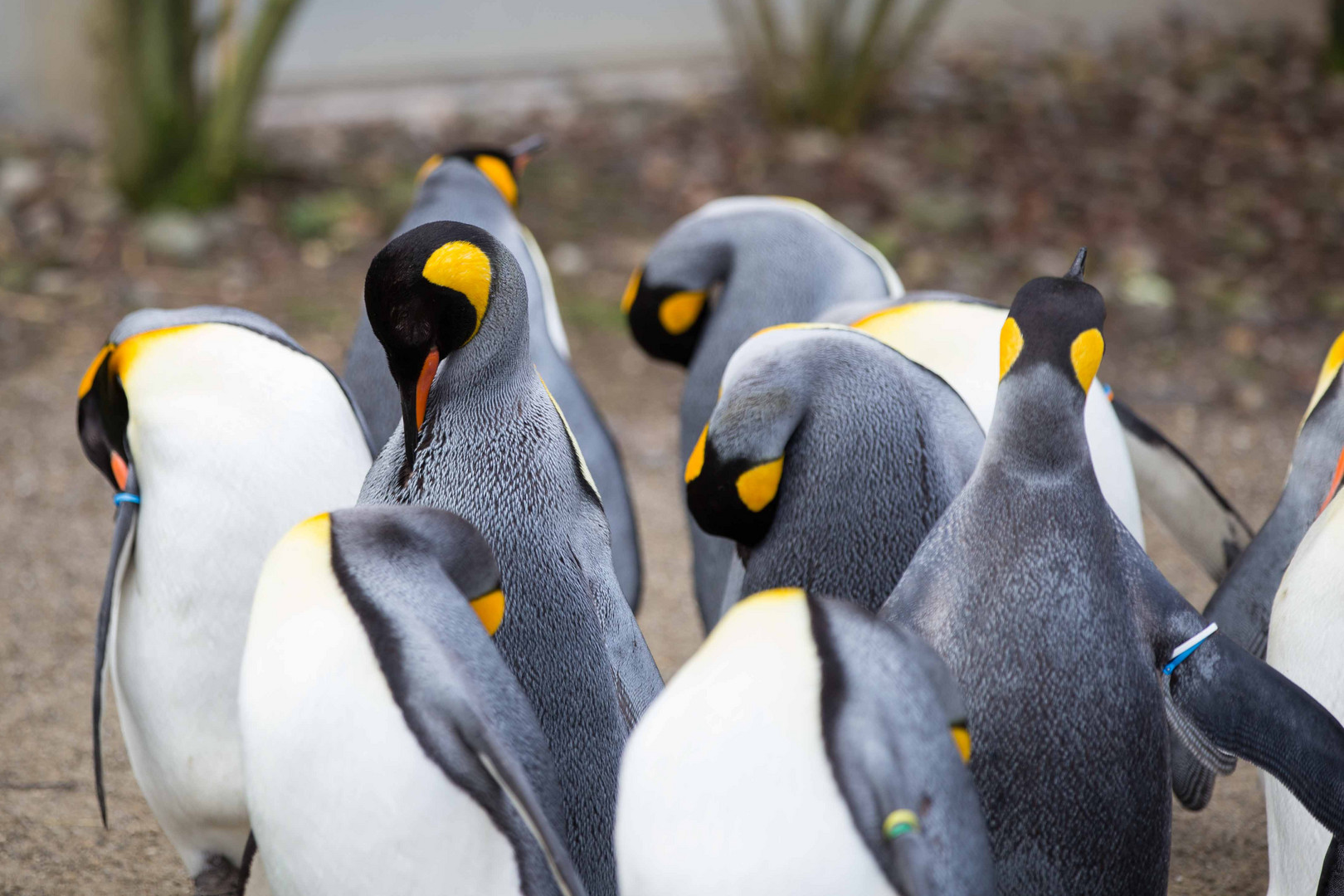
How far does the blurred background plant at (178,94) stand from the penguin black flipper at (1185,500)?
344 centimetres

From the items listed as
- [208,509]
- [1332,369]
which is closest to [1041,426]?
[1332,369]

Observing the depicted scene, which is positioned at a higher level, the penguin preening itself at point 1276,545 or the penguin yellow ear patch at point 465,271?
the penguin yellow ear patch at point 465,271

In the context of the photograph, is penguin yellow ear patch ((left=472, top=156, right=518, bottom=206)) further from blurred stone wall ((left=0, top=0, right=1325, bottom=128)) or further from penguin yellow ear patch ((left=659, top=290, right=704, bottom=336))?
blurred stone wall ((left=0, top=0, right=1325, bottom=128))

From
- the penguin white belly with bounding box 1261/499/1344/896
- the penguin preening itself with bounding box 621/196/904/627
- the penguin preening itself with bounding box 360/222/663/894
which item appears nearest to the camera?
the penguin preening itself with bounding box 360/222/663/894

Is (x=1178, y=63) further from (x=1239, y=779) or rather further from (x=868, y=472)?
(x=868, y=472)

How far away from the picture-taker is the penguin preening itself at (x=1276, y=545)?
170cm

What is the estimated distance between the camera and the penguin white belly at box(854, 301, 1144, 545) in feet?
5.84

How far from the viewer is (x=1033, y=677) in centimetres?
125

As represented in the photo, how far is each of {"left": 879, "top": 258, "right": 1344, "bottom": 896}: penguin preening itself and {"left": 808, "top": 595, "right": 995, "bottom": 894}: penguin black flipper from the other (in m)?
Result: 0.21

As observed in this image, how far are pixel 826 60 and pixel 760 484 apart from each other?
4.24m

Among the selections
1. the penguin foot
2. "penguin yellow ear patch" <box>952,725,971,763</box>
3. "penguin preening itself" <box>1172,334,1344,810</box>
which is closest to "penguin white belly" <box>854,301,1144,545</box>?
"penguin preening itself" <box>1172,334,1344,810</box>

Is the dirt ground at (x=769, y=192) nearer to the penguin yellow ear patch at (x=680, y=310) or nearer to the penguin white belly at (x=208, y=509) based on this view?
the penguin white belly at (x=208, y=509)

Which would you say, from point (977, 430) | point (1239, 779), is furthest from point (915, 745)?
point (1239, 779)

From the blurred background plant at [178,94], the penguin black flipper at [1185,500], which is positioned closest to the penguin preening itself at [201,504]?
the penguin black flipper at [1185,500]
